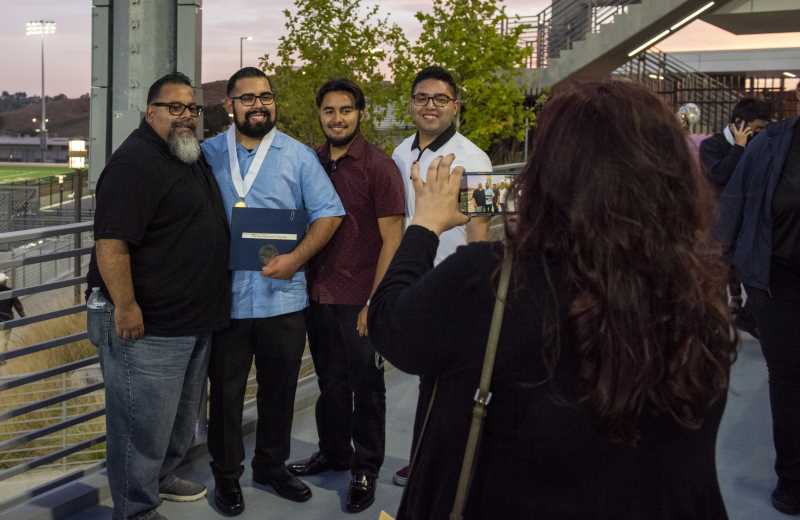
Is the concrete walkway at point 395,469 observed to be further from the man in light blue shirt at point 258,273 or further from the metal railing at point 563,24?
the metal railing at point 563,24

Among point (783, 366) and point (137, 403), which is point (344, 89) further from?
point (783, 366)

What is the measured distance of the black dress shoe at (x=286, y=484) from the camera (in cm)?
469

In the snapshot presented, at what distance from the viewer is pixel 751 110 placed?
23.7 ft

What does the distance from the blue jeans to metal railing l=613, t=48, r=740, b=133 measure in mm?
24496

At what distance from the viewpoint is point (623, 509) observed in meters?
1.88

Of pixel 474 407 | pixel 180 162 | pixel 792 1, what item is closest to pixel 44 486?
pixel 180 162

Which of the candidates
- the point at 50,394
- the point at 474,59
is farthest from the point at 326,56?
the point at 50,394

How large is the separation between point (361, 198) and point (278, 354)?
864 mm

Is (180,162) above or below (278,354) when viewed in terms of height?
above

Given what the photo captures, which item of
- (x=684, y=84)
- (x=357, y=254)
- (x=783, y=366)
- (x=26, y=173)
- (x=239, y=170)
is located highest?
(x=684, y=84)

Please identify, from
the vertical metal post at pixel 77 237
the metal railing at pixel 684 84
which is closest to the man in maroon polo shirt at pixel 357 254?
the vertical metal post at pixel 77 237

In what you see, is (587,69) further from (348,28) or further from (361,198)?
(361,198)

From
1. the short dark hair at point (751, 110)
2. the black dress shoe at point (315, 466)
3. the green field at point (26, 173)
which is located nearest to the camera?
the black dress shoe at point (315, 466)

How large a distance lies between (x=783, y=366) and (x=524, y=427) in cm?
311
